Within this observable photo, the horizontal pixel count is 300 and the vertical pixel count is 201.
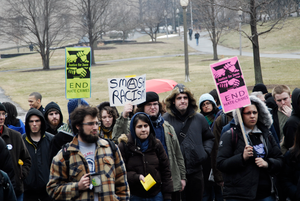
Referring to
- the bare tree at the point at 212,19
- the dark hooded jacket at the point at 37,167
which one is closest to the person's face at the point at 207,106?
the dark hooded jacket at the point at 37,167

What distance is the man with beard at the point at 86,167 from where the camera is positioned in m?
3.62

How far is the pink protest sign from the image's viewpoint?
463 cm

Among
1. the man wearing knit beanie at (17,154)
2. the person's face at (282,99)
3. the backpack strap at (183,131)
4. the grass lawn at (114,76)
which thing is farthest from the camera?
the grass lawn at (114,76)

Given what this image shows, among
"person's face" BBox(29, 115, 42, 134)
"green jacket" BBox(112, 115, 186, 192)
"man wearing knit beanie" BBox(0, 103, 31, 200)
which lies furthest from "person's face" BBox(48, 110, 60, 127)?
"green jacket" BBox(112, 115, 186, 192)

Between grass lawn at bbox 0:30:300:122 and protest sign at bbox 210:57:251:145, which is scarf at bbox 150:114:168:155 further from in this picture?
grass lawn at bbox 0:30:300:122

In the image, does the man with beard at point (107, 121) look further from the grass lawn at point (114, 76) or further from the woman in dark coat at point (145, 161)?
the grass lawn at point (114, 76)

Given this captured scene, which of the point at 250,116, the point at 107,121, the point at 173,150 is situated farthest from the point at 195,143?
the point at 107,121

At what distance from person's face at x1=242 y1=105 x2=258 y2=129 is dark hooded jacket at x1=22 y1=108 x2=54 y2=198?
9.36 ft

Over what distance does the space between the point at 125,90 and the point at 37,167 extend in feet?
5.93

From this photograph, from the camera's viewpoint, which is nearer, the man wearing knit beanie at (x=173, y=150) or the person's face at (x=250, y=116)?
the person's face at (x=250, y=116)

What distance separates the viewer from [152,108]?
17.5ft

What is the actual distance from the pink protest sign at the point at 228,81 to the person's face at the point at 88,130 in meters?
1.72

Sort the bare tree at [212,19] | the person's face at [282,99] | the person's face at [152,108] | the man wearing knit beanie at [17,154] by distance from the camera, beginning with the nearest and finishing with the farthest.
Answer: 1. the man wearing knit beanie at [17,154]
2. the person's face at [152,108]
3. the person's face at [282,99]
4. the bare tree at [212,19]

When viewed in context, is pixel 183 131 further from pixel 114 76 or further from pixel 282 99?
pixel 114 76
